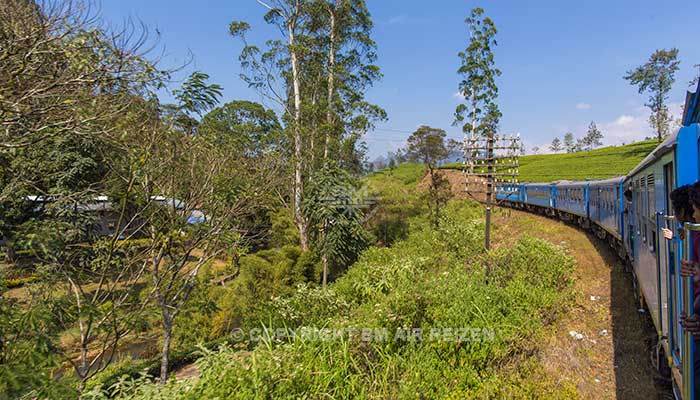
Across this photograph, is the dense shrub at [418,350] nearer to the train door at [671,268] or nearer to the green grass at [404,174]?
the train door at [671,268]

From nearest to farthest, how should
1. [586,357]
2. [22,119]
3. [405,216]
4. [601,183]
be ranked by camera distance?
[22,119] → [586,357] → [601,183] → [405,216]

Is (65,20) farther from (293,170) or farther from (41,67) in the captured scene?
(293,170)

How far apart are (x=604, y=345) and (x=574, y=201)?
28.5ft

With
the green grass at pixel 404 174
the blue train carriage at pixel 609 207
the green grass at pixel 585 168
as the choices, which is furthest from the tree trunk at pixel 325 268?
the green grass at pixel 585 168

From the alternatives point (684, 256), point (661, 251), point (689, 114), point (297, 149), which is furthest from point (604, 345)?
point (297, 149)

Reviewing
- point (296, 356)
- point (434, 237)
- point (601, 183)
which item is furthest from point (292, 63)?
point (296, 356)

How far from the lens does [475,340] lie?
4281 millimetres

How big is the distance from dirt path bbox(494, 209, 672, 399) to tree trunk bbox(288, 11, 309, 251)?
9.11m

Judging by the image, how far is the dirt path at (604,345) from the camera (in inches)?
140

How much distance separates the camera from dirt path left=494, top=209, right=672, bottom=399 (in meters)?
3.56

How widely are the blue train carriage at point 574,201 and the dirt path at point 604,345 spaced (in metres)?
4.32

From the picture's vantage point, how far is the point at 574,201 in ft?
38.0

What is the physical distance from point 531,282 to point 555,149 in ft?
189

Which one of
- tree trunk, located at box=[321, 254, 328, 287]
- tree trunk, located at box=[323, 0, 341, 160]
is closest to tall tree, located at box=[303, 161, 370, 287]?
tree trunk, located at box=[321, 254, 328, 287]
